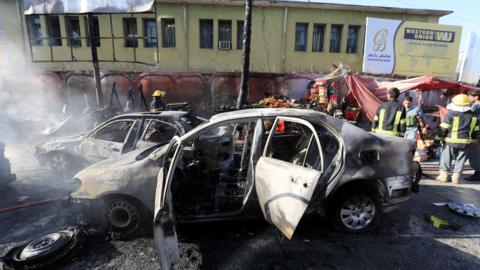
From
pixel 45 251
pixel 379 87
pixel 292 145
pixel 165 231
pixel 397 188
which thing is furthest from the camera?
pixel 379 87

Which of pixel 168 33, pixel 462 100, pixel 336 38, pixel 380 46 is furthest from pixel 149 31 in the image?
pixel 462 100

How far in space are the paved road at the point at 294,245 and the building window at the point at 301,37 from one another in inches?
610

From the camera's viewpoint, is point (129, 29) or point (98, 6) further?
point (129, 29)

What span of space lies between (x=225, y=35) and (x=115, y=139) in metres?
13.7

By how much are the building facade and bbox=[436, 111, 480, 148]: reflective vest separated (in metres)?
13.0

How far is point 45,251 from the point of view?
3117mm

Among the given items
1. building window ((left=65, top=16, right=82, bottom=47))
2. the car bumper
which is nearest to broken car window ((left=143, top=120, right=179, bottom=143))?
the car bumper

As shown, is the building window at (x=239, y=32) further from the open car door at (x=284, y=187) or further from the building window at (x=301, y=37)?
the open car door at (x=284, y=187)

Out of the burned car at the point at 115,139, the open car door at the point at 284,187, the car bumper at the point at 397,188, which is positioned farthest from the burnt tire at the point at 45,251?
the car bumper at the point at 397,188

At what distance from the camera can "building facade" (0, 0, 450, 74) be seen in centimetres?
1692

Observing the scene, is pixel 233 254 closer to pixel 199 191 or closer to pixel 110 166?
pixel 199 191

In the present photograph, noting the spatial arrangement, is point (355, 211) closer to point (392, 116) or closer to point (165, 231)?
point (165, 231)

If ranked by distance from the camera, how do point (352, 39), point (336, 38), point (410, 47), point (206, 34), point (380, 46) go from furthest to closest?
Result: point (352, 39) → point (336, 38) → point (206, 34) → point (410, 47) → point (380, 46)

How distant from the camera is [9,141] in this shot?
984cm
